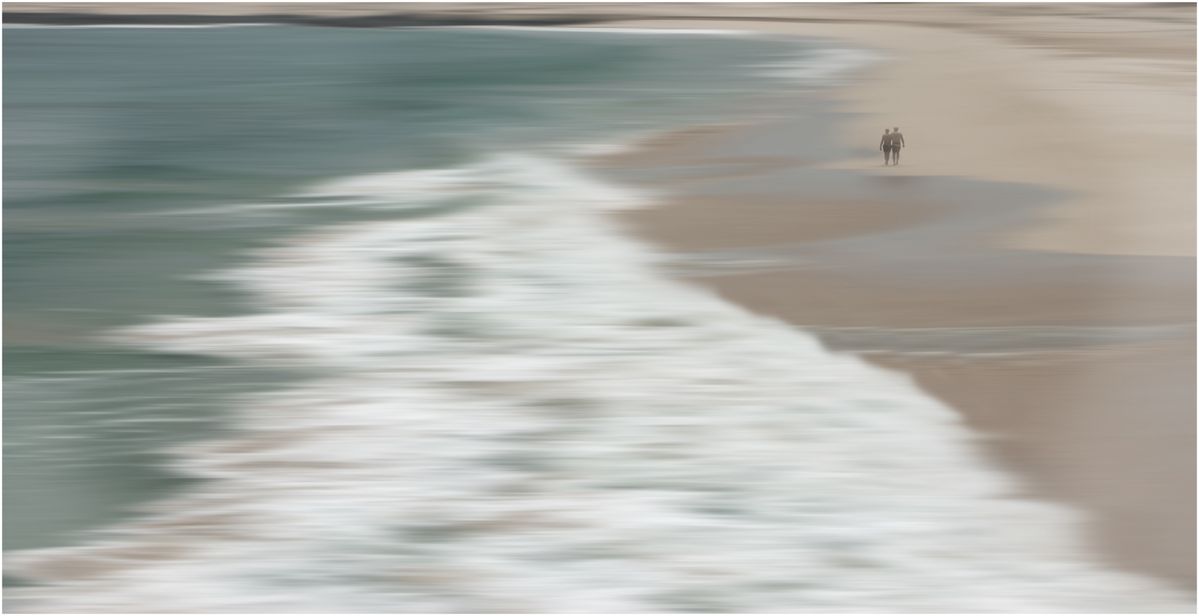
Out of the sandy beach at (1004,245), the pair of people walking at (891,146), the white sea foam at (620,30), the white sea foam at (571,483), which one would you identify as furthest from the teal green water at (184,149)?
the pair of people walking at (891,146)

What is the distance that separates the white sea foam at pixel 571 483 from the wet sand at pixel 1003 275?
0.67 feet

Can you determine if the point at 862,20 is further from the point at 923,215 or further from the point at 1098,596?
the point at 1098,596

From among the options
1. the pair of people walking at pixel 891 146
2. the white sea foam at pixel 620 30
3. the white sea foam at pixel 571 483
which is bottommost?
the white sea foam at pixel 571 483

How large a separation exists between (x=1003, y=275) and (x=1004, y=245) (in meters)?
0.42

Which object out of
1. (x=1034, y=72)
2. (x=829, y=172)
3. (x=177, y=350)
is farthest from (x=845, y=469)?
(x=1034, y=72)

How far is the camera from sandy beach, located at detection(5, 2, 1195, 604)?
12.7ft

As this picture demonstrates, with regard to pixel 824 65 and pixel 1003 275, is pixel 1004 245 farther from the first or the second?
pixel 824 65

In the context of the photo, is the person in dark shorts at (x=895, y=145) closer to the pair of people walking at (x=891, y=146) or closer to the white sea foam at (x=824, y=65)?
the pair of people walking at (x=891, y=146)

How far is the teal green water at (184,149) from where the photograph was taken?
167 inches

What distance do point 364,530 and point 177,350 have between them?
5.83 feet

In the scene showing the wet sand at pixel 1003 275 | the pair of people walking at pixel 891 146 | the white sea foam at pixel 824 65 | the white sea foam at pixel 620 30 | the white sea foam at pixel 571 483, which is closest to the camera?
the white sea foam at pixel 571 483

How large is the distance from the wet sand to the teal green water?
1932mm

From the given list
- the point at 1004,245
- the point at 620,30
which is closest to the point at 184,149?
the point at 1004,245

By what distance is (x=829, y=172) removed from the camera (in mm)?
7203
